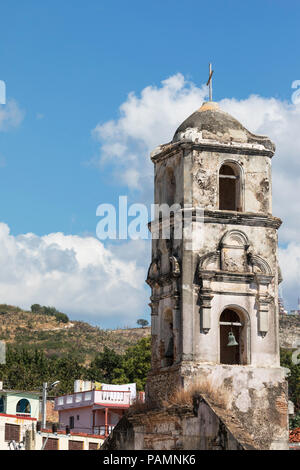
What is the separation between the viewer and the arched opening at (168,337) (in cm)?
2416

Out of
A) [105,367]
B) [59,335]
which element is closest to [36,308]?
[59,335]

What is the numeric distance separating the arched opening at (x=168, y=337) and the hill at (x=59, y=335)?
55403mm

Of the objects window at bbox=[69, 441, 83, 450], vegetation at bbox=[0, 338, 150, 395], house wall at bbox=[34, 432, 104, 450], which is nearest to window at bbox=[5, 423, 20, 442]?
house wall at bbox=[34, 432, 104, 450]

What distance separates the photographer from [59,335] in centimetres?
9025

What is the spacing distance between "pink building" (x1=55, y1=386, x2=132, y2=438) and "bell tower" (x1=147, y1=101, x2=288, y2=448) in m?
23.1

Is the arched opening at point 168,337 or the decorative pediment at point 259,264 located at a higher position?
the decorative pediment at point 259,264

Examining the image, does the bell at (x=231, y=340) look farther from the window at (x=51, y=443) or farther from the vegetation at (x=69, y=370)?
the vegetation at (x=69, y=370)

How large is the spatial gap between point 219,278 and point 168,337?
229cm

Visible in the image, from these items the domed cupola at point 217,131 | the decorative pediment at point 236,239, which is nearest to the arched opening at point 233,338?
the decorative pediment at point 236,239

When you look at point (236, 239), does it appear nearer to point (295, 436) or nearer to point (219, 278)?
point (219, 278)

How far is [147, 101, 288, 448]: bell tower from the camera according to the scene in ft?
75.2

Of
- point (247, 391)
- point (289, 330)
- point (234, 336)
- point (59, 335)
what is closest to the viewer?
point (247, 391)
